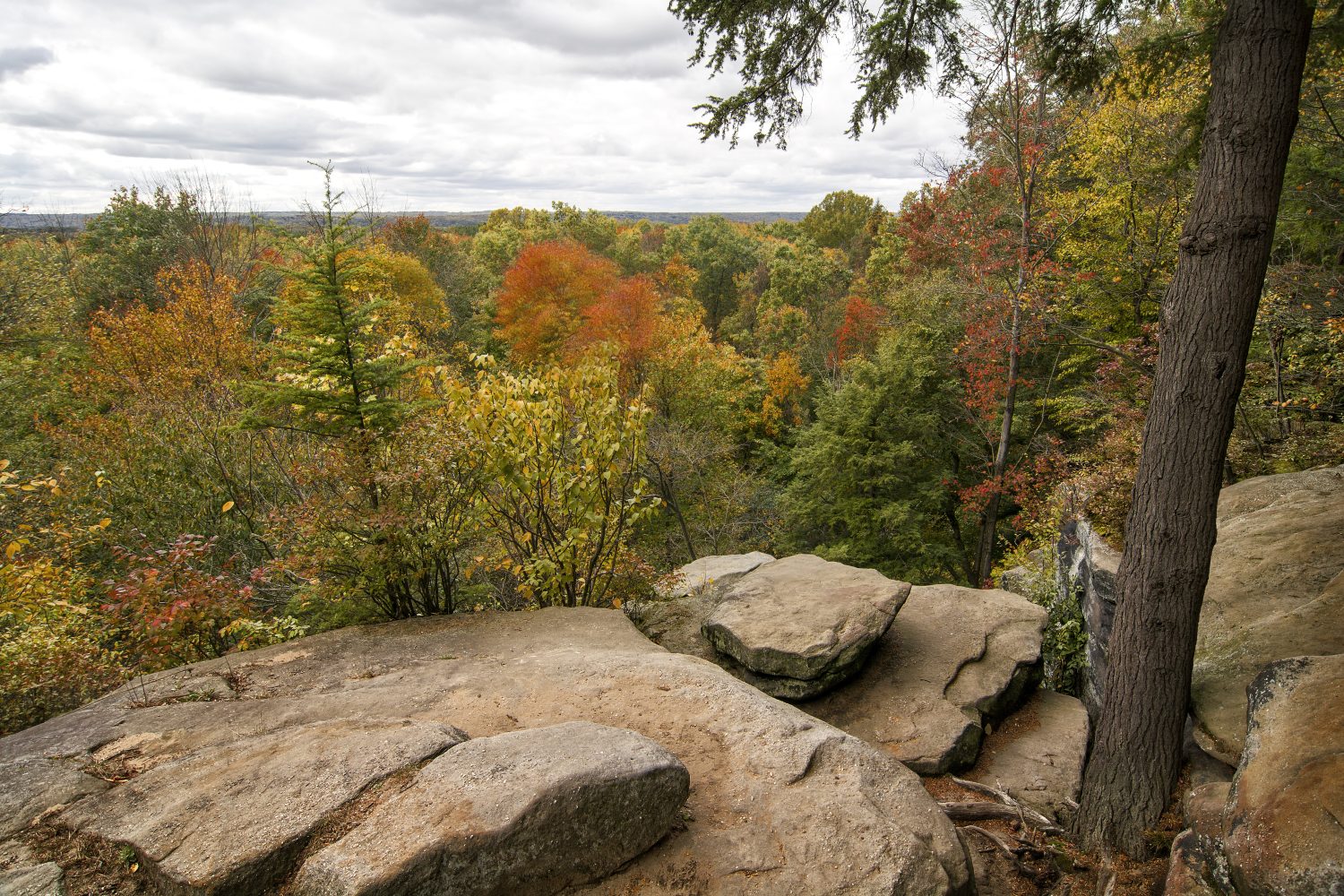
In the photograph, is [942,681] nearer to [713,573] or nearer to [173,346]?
[713,573]

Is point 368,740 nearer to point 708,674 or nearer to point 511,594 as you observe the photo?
point 708,674

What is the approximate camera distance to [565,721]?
17.7 feet

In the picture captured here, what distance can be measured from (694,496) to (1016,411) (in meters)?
11.1

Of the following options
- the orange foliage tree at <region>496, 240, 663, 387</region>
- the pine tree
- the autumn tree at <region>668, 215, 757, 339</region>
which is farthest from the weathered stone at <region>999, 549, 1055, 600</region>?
the autumn tree at <region>668, 215, 757, 339</region>

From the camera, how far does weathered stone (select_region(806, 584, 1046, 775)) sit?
24.7 feet

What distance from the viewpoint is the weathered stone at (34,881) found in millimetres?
3559

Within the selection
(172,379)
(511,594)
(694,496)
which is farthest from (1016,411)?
(172,379)

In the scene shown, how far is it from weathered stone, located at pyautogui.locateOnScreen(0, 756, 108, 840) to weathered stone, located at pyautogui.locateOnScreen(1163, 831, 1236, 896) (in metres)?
6.87

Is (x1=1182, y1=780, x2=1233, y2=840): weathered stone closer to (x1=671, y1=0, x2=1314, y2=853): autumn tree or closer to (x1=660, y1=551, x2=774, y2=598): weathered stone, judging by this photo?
(x1=671, y1=0, x2=1314, y2=853): autumn tree

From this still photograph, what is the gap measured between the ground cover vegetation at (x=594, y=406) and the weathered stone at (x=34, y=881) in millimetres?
3351

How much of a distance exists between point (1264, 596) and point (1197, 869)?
351cm

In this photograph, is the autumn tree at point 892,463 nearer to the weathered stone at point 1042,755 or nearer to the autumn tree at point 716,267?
the weathered stone at point 1042,755

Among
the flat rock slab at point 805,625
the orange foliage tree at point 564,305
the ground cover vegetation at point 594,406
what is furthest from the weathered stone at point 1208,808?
the orange foliage tree at point 564,305

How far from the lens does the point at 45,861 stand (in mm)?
3781
